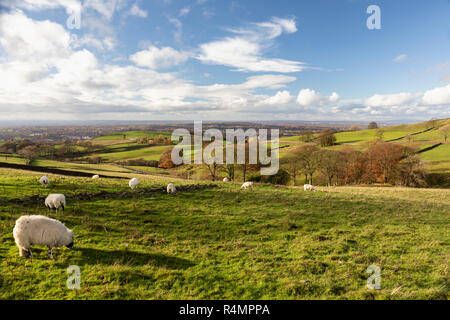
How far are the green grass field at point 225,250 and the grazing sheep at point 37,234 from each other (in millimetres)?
415

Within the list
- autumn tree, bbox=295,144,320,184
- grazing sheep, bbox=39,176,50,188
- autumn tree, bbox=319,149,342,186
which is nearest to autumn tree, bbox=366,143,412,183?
autumn tree, bbox=319,149,342,186

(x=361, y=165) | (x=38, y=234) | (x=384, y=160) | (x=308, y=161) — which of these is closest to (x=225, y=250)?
(x=38, y=234)

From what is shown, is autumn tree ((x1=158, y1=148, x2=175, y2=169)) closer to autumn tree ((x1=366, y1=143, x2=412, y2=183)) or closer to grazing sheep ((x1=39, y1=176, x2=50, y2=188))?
grazing sheep ((x1=39, y1=176, x2=50, y2=188))

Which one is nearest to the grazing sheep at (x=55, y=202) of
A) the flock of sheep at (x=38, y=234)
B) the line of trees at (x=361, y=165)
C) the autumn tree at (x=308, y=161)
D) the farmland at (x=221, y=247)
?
the farmland at (x=221, y=247)

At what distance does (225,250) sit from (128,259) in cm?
412

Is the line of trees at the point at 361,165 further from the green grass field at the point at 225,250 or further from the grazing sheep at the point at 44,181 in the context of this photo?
the grazing sheep at the point at 44,181

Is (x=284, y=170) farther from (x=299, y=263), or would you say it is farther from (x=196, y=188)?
(x=299, y=263)

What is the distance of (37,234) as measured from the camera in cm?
799

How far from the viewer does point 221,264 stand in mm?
8367

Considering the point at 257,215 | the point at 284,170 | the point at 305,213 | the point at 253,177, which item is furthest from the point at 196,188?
the point at 284,170

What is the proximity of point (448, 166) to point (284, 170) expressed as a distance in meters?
40.1

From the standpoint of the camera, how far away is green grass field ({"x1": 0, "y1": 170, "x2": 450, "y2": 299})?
659cm

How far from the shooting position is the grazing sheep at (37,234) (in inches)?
310

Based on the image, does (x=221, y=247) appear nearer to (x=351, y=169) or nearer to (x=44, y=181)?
(x=44, y=181)
